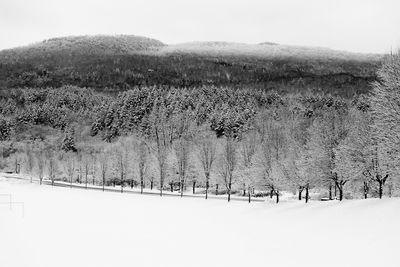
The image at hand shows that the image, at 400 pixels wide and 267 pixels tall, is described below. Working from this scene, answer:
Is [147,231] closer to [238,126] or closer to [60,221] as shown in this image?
[60,221]

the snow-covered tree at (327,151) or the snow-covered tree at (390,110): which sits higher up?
the snow-covered tree at (390,110)

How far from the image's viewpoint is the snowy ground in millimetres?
25594

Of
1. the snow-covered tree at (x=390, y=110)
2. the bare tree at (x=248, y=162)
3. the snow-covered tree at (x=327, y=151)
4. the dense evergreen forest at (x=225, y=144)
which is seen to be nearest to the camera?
the snow-covered tree at (x=390, y=110)

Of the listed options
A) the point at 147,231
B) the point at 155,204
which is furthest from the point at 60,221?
the point at 155,204

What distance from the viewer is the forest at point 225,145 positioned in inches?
1768

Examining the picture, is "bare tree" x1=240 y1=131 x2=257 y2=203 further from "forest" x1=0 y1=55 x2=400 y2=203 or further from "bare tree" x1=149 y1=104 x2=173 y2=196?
"bare tree" x1=149 y1=104 x2=173 y2=196

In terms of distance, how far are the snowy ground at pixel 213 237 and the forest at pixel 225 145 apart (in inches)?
285

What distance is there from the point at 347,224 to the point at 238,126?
108 meters

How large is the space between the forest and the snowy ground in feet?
23.7

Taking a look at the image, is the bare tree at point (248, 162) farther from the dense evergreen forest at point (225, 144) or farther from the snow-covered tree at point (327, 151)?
the snow-covered tree at point (327, 151)

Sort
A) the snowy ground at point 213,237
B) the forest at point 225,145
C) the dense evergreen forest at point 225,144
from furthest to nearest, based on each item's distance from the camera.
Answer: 1. the dense evergreen forest at point 225,144
2. the forest at point 225,145
3. the snowy ground at point 213,237

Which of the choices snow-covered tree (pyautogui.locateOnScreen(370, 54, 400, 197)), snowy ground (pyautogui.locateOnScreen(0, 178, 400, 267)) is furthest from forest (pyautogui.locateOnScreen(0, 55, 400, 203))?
snowy ground (pyautogui.locateOnScreen(0, 178, 400, 267))

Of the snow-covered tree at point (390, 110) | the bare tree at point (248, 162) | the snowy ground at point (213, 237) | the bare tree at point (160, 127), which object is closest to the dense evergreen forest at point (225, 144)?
the snow-covered tree at point (390, 110)

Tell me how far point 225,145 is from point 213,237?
51.5 metres
